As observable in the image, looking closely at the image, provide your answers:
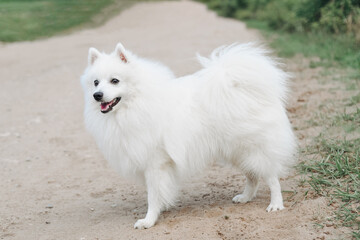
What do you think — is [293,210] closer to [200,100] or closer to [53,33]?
[200,100]

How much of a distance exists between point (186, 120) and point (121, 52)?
804 mm

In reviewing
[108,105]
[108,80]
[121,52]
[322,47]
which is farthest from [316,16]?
[108,105]

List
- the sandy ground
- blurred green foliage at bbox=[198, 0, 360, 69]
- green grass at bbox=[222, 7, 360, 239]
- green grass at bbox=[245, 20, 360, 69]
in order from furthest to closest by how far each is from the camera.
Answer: blurred green foliage at bbox=[198, 0, 360, 69] < green grass at bbox=[245, 20, 360, 69] < the sandy ground < green grass at bbox=[222, 7, 360, 239]

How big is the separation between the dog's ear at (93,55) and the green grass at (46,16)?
43.8 feet

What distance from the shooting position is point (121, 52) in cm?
393

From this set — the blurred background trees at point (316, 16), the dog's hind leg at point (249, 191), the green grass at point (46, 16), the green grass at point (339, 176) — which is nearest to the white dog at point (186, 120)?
the dog's hind leg at point (249, 191)

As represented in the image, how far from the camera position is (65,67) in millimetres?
11820

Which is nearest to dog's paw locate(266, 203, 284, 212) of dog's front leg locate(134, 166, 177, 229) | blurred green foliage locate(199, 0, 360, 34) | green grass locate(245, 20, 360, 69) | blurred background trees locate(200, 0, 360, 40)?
dog's front leg locate(134, 166, 177, 229)

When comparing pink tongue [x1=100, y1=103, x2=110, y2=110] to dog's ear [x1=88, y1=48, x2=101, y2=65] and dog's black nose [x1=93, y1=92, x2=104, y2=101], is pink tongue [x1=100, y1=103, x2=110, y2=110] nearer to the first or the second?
dog's black nose [x1=93, y1=92, x2=104, y2=101]

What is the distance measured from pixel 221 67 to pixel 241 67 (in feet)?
0.58

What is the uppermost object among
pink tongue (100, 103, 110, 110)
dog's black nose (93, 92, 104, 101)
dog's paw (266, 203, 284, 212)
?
dog's black nose (93, 92, 104, 101)

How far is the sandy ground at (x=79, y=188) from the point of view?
3709 mm

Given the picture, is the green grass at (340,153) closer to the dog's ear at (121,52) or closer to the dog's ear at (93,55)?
the dog's ear at (121,52)

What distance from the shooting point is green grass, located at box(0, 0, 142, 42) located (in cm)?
1739
